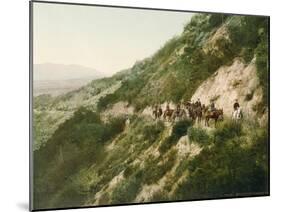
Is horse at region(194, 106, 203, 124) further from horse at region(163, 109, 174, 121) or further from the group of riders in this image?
horse at region(163, 109, 174, 121)

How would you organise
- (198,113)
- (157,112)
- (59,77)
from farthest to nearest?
(198,113) < (157,112) < (59,77)

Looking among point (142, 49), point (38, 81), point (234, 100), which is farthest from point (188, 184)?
point (38, 81)

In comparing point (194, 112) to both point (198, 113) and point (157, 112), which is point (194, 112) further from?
point (157, 112)

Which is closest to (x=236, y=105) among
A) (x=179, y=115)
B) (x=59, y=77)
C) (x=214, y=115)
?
(x=214, y=115)

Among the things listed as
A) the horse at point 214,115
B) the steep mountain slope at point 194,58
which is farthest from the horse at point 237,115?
the steep mountain slope at point 194,58

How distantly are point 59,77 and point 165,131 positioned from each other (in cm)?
89

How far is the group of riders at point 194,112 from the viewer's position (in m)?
4.25

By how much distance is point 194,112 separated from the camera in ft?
14.2

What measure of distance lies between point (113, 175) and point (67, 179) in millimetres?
339

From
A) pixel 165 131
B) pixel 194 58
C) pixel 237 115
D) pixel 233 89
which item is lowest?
pixel 165 131

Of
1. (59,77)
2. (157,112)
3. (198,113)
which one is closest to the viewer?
(59,77)

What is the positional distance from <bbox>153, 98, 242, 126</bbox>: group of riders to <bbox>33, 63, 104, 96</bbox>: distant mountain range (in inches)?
21.9

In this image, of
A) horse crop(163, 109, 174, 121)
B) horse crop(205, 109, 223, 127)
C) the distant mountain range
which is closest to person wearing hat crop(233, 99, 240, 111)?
horse crop(205, 109, 223, 127)
